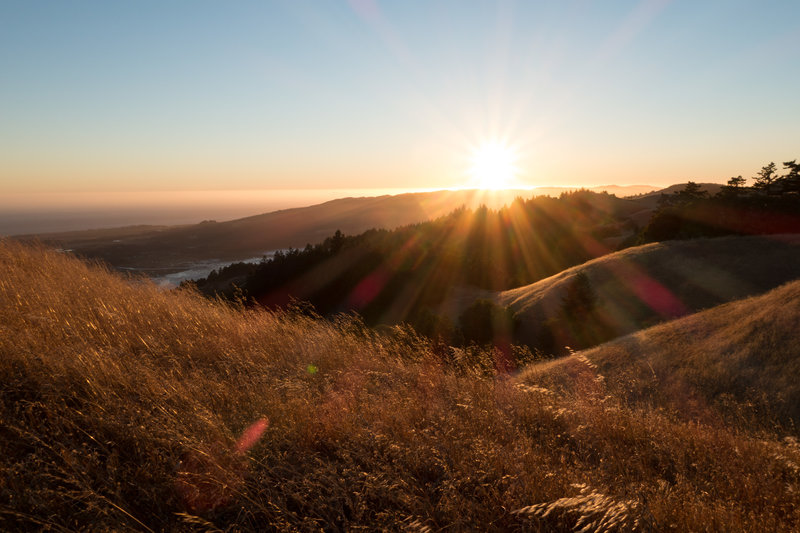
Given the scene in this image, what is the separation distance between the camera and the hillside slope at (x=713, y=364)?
729 centimetres

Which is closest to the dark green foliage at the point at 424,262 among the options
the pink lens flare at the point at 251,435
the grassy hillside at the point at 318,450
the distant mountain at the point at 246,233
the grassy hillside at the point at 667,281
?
the grassy hillside at the point at 667,281

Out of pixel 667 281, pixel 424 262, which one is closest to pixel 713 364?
pixel 667 281

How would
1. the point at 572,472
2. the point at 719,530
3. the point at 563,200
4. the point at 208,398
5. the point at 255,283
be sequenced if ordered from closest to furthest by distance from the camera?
the point at 719,530 < the point at 572,472 < the point at 208,398 < the point at 255,283 < the point at 563,200

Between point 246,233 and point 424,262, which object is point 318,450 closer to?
point 424,262

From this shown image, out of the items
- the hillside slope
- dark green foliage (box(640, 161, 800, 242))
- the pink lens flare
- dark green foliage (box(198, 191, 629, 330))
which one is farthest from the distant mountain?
the pink lens flare

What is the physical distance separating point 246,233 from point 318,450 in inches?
3382

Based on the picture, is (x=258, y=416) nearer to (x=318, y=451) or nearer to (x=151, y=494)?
(x=318, y=451)

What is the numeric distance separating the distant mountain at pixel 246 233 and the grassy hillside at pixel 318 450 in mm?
50467

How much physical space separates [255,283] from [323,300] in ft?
27.3

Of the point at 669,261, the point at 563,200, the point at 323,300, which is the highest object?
the point at 563,200

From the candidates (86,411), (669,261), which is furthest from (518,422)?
(669,261)

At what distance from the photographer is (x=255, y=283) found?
3828cm

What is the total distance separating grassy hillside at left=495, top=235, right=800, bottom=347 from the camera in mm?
18234

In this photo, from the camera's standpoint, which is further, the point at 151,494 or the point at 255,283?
the point at 255,283
